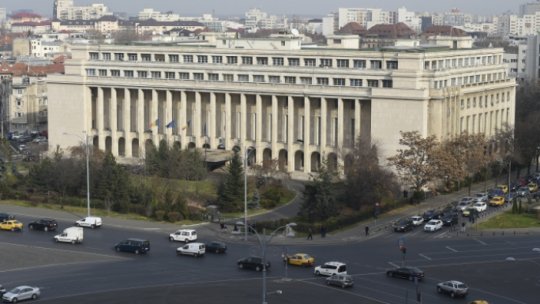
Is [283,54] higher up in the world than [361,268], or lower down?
higher up

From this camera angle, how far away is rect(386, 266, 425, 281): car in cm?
6016

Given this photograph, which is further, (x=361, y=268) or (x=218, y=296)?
(x=361, y=268)

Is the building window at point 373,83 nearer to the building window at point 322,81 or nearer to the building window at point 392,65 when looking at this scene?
the building window at point 392,65

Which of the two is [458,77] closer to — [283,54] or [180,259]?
[283,54]

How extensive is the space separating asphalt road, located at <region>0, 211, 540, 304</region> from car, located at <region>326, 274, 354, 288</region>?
480mm

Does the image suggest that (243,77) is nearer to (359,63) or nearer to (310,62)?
(310,62)

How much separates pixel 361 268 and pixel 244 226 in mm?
16244

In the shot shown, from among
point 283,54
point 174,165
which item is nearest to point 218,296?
point 174,165

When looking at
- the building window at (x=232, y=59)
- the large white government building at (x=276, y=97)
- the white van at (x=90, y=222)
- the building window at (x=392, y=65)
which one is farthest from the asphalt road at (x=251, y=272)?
the building window at (x=232, y=59)

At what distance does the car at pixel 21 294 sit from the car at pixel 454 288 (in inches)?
905

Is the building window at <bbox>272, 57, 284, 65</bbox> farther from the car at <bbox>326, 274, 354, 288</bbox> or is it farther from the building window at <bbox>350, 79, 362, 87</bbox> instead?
the car at <bbox>326, 274, 354, 288</bbox>

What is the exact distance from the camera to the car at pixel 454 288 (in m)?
56.2

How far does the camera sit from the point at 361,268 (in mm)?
63688

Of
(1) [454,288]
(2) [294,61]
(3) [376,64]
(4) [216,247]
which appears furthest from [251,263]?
(2) [294,61]
